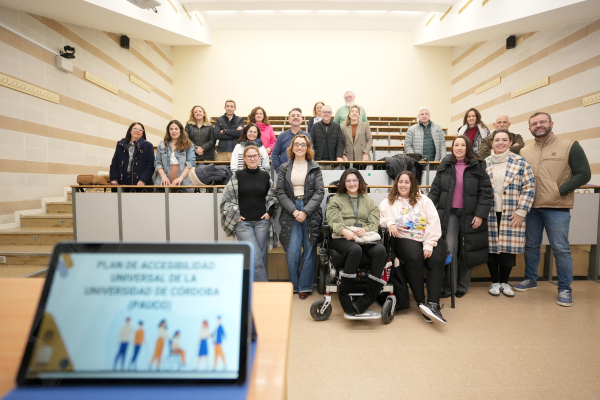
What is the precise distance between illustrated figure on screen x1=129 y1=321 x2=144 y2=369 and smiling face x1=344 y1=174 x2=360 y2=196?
2404mm

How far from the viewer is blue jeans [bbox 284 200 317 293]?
2.95 m

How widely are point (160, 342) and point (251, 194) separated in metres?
2.46

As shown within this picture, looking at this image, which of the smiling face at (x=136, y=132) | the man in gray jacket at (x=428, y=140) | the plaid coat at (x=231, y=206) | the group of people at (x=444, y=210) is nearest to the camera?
the group of people at (x=444, y=210)

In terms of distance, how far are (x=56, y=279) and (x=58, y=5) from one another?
5812 mm

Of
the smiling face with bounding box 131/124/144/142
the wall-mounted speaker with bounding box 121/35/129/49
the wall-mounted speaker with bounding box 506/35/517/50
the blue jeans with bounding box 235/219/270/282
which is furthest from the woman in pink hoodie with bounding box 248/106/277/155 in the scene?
the wall-mounted speaker with bounding box 506/35/517/50

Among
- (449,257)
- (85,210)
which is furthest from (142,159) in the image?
(449,257)

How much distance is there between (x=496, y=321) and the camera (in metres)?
2.41

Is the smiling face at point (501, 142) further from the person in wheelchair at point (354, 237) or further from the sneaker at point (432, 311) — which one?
the sneaker at point (432, 311)

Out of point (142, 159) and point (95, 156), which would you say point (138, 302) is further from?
point (95, 156)

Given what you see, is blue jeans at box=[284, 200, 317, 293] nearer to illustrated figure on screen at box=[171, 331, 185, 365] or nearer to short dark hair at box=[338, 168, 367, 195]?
short dark hair at box=[338, 168, 367, 195]

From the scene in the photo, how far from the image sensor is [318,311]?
2.45 meters

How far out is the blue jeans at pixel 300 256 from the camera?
2951 mm

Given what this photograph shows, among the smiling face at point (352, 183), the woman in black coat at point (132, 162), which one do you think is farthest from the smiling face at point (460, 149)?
the woman in black coat at point (132, 162)

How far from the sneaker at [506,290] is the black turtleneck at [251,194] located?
2.49m
